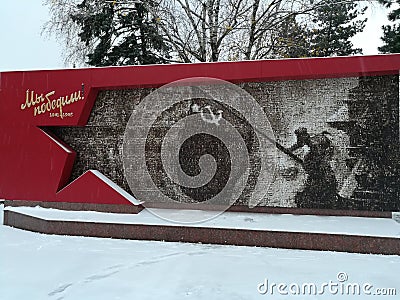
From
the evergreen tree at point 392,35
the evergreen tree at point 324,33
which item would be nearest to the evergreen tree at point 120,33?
the evergreen tree at point 324,33

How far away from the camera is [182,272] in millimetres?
3654

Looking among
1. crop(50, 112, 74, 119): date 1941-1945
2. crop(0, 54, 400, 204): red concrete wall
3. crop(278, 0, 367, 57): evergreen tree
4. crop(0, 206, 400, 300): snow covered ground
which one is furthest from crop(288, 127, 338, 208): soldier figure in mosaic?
crop(278, 0, 367, 57): evergreen tree

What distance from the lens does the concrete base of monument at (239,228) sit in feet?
13.7

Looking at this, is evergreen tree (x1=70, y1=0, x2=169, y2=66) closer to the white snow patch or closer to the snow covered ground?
the white snow patch

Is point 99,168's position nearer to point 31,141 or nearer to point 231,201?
point 31,141

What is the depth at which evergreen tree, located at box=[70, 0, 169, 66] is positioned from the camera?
Result: 11.1 metres

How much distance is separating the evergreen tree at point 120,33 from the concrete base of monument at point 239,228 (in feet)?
23.2

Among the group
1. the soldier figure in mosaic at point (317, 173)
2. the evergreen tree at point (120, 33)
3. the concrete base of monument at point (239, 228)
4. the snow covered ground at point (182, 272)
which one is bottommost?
the snow covered ground at point (182, 272)

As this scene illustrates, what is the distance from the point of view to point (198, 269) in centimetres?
373

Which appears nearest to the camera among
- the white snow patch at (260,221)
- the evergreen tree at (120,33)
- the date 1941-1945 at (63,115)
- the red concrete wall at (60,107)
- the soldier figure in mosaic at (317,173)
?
the white snow patch at (260,221)

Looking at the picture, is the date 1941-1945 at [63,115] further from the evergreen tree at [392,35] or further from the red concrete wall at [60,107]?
the evergreen tree at [392,35]

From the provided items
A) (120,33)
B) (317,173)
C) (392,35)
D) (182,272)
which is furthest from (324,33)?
(182,272)

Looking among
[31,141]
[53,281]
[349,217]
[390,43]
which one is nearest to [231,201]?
[349,217]

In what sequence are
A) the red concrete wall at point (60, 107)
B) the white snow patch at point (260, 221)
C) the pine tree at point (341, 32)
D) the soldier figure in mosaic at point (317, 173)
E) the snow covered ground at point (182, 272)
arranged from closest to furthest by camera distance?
the snow covered ground at point (182, 272), the white snow patch at point (260, 221), the soldier figure in mosaic at point (317, 173), the red concrete wall at point (60, 107), the pine tree at point (341, 32)
